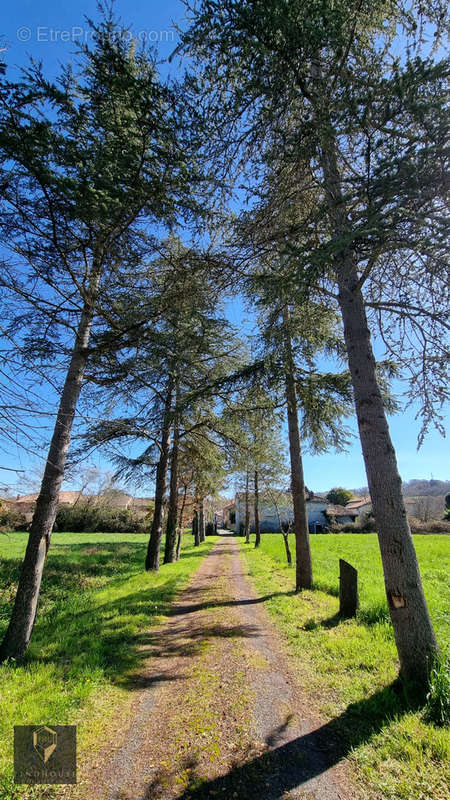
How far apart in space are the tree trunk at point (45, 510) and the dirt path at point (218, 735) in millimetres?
2053

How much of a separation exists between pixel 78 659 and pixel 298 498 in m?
6.50

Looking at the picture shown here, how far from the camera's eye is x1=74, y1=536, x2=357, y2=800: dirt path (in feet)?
8.64

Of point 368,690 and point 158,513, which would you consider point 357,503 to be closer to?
point 158,513

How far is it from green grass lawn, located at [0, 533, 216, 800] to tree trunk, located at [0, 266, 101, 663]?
0.40m

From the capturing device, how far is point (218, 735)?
3.27 m

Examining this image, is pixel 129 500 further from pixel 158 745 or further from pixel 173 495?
pixel 158 745

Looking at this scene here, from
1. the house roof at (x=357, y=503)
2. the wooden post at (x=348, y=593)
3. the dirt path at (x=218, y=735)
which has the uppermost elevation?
the house roof at (x=357, y=503)

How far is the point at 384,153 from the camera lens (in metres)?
3.48

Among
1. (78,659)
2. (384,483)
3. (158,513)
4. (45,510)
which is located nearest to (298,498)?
(384,483)

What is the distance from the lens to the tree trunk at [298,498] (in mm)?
9109

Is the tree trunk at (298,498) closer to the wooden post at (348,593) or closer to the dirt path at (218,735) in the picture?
the wooden post at (348,593)

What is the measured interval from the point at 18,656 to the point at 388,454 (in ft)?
20.7

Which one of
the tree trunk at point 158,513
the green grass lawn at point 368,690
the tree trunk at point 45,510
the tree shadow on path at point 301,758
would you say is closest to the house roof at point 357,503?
the tree trunk at point 158,513

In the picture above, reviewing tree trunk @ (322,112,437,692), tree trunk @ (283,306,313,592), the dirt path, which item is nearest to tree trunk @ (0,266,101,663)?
the dirt path
